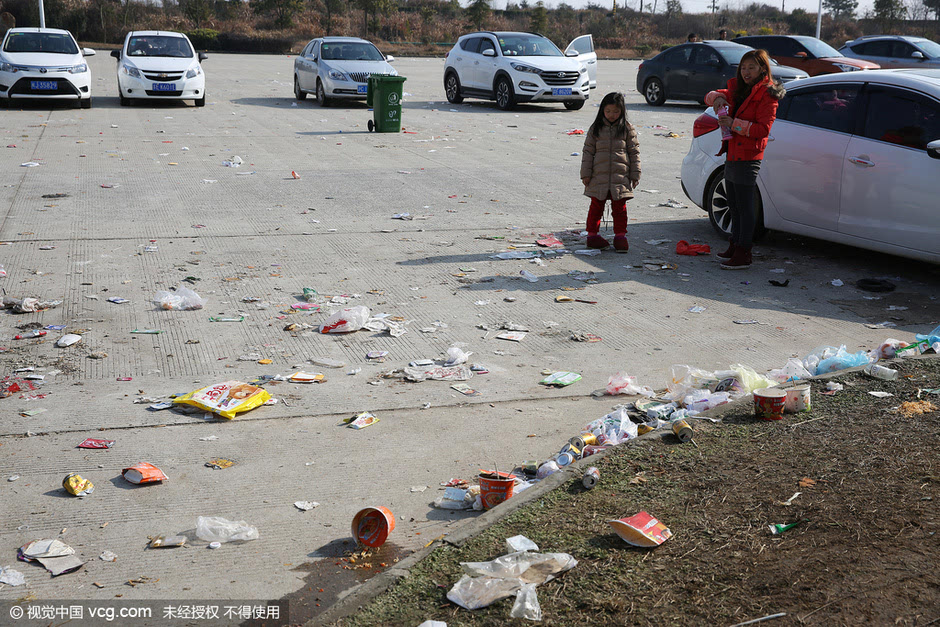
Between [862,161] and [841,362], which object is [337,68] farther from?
[841,362]

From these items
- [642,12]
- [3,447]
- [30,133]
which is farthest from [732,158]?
[642,12]

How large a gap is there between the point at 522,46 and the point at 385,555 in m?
18.9

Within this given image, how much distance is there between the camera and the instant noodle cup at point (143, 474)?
12.6ft

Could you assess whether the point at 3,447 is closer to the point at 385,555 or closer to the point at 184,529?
the point at 184,529

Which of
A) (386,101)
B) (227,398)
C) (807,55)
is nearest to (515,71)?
(386,101)

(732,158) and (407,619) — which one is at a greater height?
(732,158)

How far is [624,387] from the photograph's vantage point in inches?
196

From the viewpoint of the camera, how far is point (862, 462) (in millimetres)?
3740

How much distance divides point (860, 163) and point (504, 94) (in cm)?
1391

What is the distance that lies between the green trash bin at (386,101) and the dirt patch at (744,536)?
41.7 ft

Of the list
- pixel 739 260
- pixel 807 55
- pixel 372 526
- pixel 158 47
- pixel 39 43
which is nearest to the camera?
pixel 372 526

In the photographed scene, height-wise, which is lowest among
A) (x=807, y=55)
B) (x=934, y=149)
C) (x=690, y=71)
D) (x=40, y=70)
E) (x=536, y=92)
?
(x=934, y=149)

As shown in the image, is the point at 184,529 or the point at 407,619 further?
the point at 184,529

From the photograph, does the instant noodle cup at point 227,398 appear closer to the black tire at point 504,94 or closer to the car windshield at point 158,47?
the black tire at point 504,94
